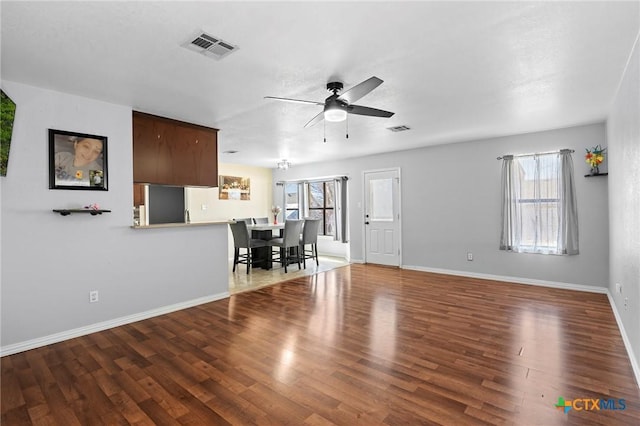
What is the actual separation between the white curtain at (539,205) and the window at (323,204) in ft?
13.0

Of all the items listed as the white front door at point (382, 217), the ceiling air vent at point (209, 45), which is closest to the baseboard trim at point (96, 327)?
the ceiling air vent at point (209, 45)

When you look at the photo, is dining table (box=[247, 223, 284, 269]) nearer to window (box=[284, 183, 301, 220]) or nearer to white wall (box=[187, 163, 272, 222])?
white wall (box=[187, 163, 272, 222])

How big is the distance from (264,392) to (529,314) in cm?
311

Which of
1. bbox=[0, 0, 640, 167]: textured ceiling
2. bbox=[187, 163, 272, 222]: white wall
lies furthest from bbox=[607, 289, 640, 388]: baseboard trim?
A: bbox=[187, 163, 272, 222]: white wall

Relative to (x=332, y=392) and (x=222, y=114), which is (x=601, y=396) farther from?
(x=222, y=114)

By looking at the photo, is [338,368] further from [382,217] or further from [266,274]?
[382,217]

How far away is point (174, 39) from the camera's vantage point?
2195 millimetres

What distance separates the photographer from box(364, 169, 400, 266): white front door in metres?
6.64

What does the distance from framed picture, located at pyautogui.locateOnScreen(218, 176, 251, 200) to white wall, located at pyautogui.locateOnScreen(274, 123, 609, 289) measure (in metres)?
2.88

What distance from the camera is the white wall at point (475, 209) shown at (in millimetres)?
4562

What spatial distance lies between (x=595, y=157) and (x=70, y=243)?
20.9 ft

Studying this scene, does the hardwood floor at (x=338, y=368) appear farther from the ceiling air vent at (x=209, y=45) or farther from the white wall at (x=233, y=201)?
the white wall at (x=233, y=201)

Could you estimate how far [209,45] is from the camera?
2277 millimetres

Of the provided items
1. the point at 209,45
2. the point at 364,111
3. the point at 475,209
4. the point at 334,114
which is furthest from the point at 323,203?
the point at 209,45
